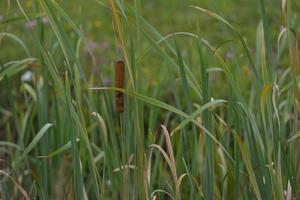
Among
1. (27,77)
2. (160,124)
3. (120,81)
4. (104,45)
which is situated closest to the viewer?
(120,81)

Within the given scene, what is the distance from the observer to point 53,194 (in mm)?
2088

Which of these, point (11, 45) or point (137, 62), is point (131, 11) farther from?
point (11, 45)

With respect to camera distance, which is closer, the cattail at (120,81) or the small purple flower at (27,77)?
the cattail at (120,81)

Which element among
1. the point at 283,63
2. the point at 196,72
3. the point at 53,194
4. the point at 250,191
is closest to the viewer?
the point at 250,191

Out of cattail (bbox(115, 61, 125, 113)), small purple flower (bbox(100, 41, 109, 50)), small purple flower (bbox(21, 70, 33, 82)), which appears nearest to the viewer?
cattail (bbox(115, 61, 125, 113))

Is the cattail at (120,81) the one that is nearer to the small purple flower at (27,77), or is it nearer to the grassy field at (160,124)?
the grassy field at (160,124)

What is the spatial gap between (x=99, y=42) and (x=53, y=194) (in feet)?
6.91

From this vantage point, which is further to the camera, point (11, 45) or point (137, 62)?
point (11, 45)

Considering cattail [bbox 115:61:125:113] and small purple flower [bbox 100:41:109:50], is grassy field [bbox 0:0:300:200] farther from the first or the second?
small purple flower [bbox 100:41:109:50]

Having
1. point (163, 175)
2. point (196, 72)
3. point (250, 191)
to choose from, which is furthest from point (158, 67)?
point (250, 191)

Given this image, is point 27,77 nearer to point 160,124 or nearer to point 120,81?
point 160,124

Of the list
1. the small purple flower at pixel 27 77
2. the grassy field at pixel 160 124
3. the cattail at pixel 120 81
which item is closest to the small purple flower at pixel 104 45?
the small purple flower at pixel 27 77

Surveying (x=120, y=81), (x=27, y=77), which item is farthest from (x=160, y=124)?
(x=27, y=77)

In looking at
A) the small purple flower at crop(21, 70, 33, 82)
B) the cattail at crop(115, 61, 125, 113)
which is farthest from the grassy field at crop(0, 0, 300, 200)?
the small purple flower at crop(21, 70, 33, 82)
